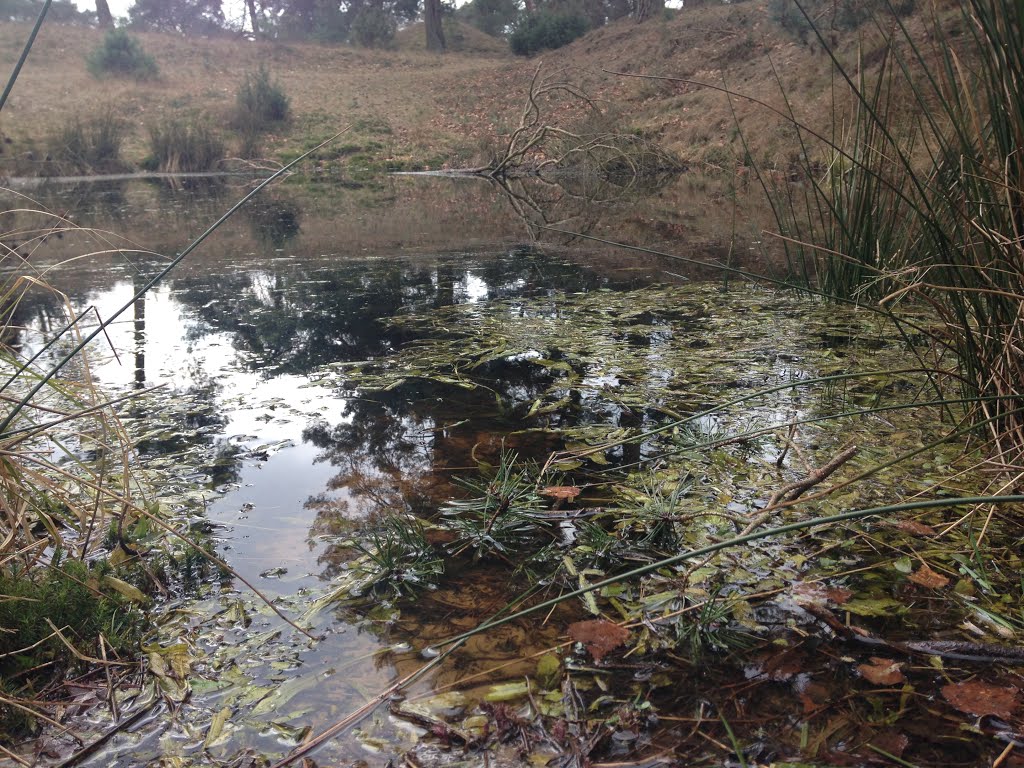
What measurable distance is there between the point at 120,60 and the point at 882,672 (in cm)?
2370

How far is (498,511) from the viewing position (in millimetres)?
1770

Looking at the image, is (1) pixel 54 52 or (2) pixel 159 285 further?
(1) pixel 54 52

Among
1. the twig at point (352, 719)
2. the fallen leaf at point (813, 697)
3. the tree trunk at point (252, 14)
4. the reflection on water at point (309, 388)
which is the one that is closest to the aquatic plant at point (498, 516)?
the reflection on water at point (309, 388)

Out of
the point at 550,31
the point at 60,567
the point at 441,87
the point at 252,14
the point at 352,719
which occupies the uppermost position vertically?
the point at 252,14

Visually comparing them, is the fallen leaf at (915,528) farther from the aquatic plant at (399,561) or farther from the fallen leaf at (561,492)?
the aquatic plant at (399,561)

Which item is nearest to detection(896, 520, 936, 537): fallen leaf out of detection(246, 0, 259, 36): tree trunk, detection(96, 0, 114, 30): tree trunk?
detection(96, 0, 114, 30): tree trunk

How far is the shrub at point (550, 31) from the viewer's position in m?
23.3

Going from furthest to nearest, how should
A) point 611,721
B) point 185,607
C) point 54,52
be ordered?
point 54,52
point 185,607
point 611,721

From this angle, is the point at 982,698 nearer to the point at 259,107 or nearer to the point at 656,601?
the point at 656,601

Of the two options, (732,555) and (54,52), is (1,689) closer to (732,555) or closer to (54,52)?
(732,555)

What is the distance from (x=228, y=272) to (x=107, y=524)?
3901 mm

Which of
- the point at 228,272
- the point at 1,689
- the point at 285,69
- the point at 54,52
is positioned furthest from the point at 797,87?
the point at 54,52

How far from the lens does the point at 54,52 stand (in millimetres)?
21156

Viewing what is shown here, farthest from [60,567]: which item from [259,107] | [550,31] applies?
[550,31]
